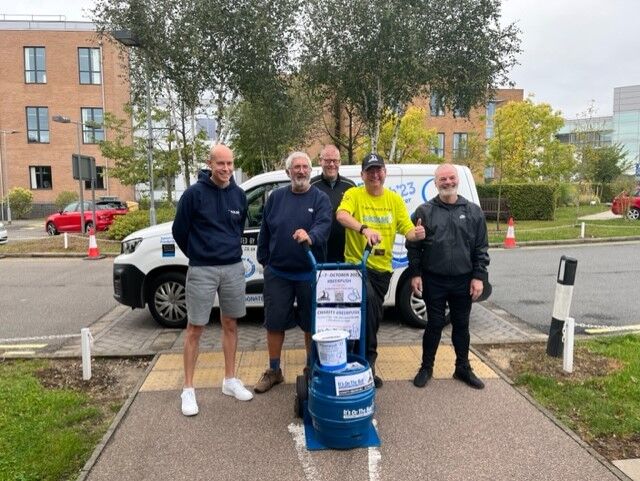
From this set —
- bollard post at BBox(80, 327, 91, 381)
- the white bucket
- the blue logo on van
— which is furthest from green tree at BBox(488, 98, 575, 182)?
the white bucket

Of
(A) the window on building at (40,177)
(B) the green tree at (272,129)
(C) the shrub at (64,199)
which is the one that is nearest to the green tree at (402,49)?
(B) the green tree at (272,129)

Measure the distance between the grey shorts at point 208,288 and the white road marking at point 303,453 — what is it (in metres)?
1.11

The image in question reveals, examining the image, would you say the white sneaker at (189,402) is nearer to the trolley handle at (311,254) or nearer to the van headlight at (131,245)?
the trolley handle at (311,254)

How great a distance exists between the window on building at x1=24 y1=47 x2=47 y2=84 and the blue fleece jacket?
4429 cm

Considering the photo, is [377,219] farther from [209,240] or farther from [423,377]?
[423,377]

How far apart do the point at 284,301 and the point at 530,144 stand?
31405 millimetres

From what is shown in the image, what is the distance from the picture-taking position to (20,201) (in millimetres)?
37562

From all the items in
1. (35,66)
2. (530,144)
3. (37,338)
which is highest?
(35,66)

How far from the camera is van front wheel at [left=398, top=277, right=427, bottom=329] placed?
6602mm

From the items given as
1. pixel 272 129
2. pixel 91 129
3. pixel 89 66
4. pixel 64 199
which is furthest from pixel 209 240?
pixel 89 66

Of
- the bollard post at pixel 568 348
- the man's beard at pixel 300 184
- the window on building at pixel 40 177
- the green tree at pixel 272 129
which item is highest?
the green tree at pixel 272 129

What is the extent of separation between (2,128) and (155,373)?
44258 mm

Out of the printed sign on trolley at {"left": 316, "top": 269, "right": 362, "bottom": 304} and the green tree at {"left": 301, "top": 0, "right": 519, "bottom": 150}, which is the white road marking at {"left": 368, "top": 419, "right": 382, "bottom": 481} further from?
the green tree at {"left": 301, "top": 0, "right": 519, "bottom": 150}

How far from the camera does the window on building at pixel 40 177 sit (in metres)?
41.6
